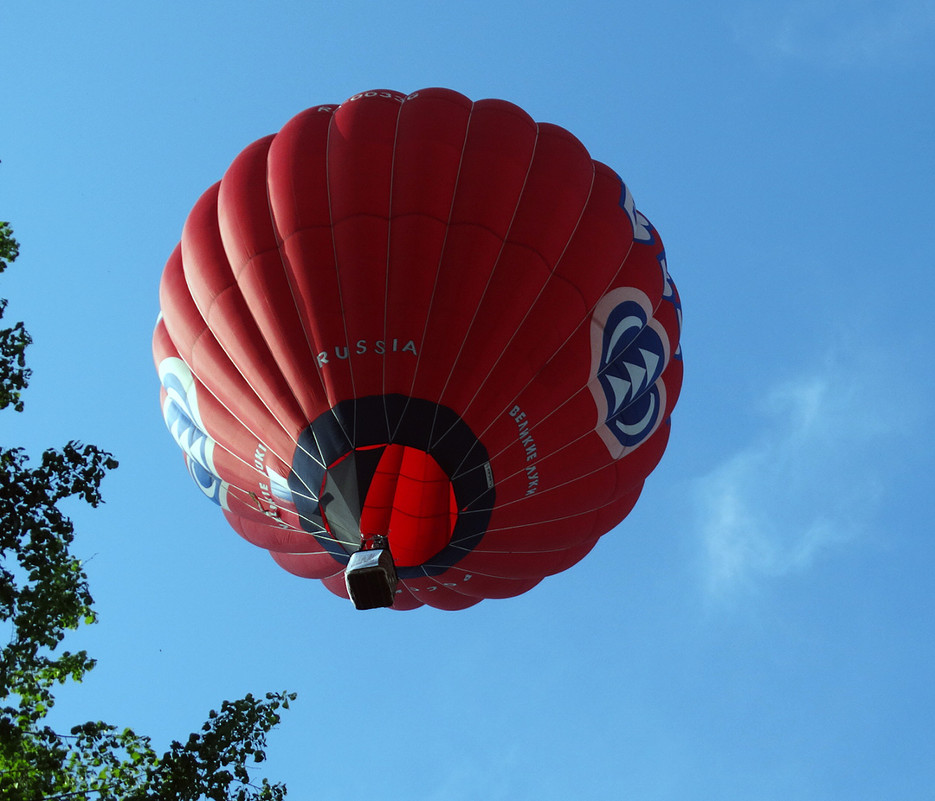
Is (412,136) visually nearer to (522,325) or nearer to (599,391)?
(522,325)

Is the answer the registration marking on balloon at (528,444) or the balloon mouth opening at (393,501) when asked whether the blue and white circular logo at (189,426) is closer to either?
the balloon mouth opening at (393,501)

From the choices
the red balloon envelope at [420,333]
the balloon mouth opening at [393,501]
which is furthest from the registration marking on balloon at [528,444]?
the balloon mouth opening at [393,501]

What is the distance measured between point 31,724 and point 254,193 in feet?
22.1

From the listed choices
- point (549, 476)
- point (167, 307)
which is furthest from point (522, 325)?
point (167, 307)

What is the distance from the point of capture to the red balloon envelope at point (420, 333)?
466 inches

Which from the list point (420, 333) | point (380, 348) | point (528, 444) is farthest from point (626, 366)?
point (380, 348)

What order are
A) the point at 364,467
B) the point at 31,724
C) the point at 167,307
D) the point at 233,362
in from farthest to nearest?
the point at 167,307
the point at 233,362
the point at 364,467
the point at 31,724

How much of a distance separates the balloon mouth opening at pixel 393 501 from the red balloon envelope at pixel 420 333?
0.03 metres

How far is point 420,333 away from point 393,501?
7.99 feet

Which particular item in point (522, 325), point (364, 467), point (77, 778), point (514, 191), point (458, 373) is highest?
point (514, 191)

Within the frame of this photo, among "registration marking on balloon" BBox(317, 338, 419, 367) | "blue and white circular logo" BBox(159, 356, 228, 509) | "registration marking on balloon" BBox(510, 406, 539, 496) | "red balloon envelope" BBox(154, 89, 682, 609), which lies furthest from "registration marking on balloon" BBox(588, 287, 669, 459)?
"blue and white circular logo" BBox(159, 356, 228, 509)

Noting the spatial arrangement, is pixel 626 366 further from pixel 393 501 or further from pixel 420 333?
pixel 393 501

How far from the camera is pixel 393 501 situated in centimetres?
1324

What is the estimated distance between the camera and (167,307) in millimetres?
13477
